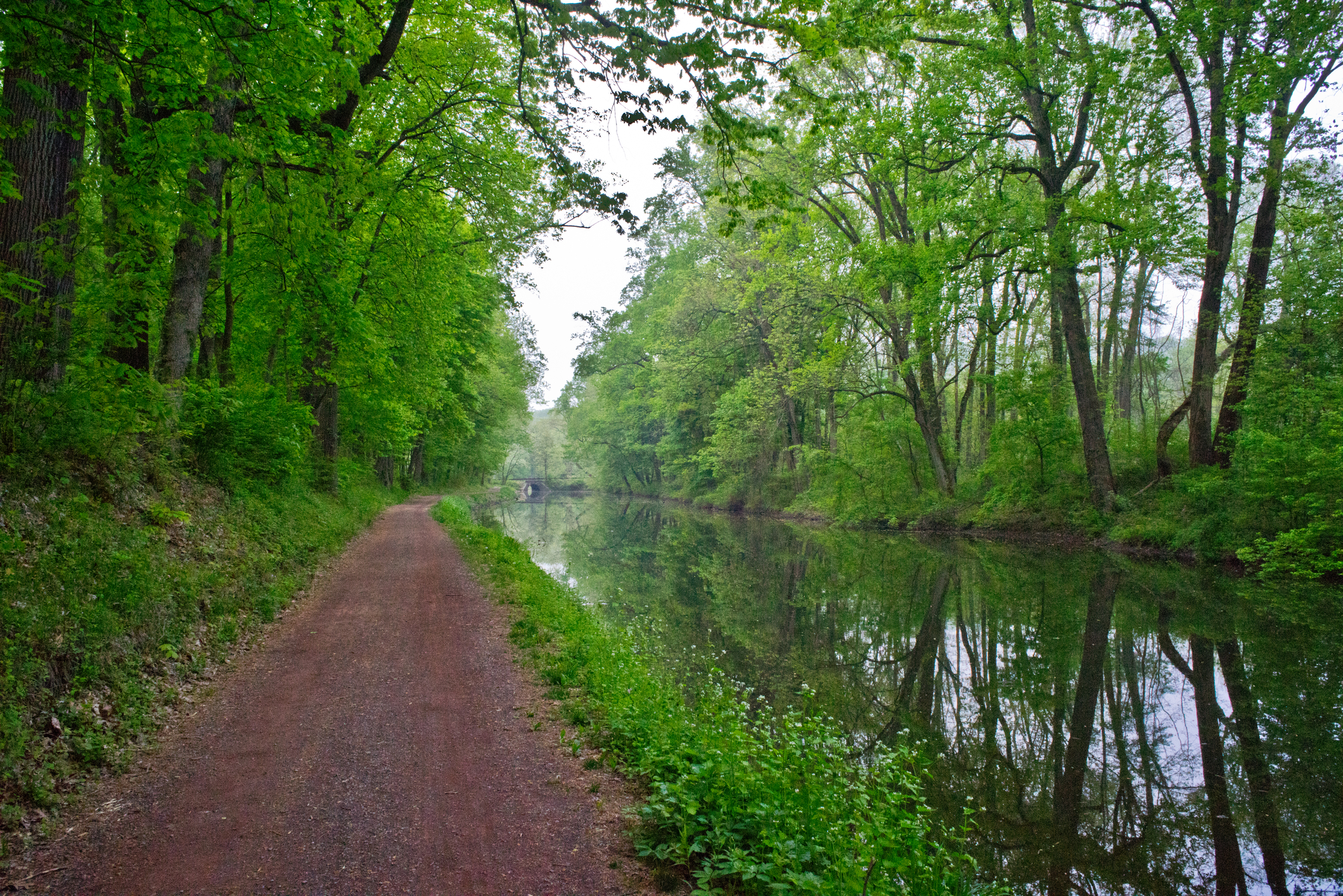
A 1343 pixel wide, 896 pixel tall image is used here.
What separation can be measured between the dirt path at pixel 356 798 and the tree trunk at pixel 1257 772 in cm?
408

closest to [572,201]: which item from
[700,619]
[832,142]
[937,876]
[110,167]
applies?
[110,167]

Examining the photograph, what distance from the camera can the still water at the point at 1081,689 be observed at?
4594 millimetres

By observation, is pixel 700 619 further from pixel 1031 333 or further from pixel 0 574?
pixel 1031 333

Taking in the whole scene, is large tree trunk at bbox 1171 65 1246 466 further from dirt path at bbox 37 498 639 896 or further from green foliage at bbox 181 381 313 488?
green foliage at bbox 181 381 313 488

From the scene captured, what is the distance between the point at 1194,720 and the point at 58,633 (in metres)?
9.53

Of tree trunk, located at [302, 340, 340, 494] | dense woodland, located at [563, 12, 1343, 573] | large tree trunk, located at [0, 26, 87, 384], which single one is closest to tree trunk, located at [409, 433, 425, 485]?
tree trunk, located at [302, 340, 340, 494]

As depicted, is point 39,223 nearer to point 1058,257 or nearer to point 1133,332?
point 1058,257

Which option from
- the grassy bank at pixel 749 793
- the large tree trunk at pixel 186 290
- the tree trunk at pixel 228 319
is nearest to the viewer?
the grassy bank at pixel 749 793

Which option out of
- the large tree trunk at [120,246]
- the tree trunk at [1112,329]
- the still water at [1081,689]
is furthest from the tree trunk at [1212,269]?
the large tree trunk at [120,246]

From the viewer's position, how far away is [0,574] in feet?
15.0

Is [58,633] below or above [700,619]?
above

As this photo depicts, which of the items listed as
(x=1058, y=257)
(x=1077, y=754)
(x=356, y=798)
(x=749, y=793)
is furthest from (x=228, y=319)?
(x=1058, y=257)

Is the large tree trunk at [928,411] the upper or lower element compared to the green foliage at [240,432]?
upper

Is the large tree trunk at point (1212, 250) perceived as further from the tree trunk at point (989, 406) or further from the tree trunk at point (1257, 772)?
the tree trunk at point (1257, 772)
